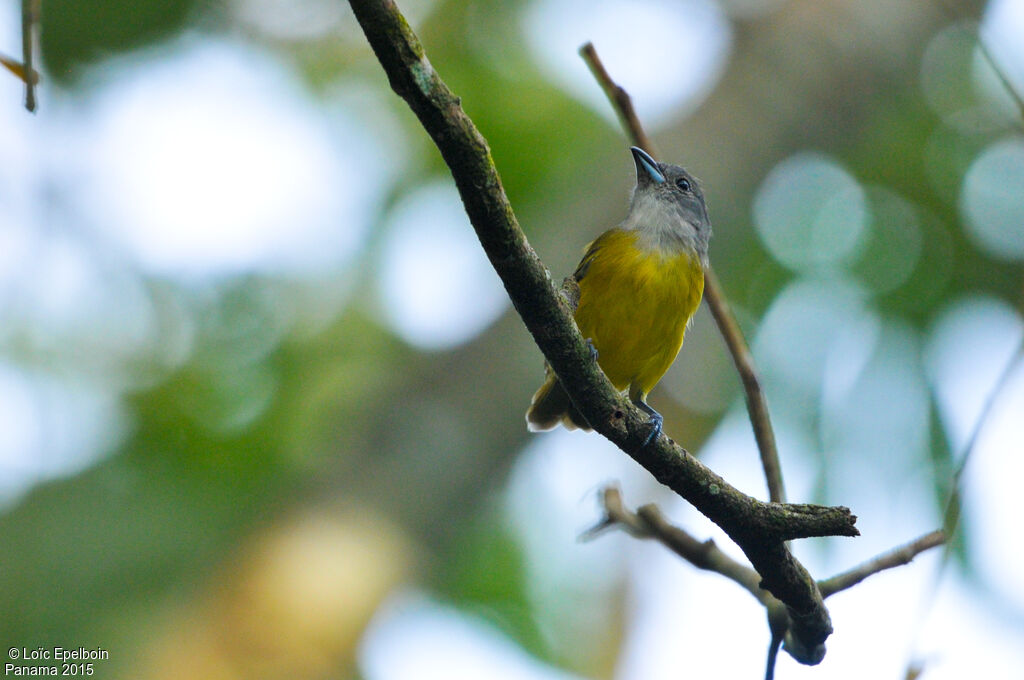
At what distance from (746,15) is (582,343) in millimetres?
7251

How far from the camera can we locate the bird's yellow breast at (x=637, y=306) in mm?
5344

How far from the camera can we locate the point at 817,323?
10.1 metres

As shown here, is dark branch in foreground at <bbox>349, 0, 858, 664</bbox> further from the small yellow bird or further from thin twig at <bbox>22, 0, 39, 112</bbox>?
the small yellow bird

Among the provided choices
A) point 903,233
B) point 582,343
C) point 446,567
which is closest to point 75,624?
point 446,567

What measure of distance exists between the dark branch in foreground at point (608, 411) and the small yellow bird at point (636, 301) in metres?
2.07

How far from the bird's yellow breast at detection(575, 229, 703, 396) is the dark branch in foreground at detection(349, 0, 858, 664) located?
2.26 meters

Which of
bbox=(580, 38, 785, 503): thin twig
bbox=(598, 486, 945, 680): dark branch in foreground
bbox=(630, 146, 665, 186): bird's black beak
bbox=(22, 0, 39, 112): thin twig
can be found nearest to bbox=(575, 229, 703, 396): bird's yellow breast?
bbox=(630, 146, 665, 186): bird's black beak

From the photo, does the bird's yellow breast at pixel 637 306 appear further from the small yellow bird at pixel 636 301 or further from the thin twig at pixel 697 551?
the thin twig at pixel 697 551

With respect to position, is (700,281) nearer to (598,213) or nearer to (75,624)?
(598,213)

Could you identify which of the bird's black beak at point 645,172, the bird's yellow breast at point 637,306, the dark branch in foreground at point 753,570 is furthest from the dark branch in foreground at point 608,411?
the bird's black beak at point 645,172

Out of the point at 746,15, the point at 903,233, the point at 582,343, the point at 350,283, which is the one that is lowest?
the point at 350,283

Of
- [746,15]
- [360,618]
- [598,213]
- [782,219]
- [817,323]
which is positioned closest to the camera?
[360,618]

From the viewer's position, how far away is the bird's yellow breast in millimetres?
5344

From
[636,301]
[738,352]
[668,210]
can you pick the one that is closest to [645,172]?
[668,210]
